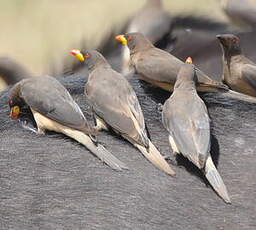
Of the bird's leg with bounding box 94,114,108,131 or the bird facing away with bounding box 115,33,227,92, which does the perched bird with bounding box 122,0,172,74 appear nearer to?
the bird facing away with bounding box 115,33,227,92

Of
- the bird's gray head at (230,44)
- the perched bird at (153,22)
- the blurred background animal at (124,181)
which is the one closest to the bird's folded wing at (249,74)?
the bird's gray head at (230,44)

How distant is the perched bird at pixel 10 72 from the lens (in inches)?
144

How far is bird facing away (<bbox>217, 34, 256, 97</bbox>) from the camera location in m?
2.41

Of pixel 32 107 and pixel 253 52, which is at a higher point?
pixel 32 107

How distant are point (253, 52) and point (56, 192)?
7.32ft

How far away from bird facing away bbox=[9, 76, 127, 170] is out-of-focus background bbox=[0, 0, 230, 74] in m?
1.86

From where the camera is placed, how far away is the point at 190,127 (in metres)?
1.85

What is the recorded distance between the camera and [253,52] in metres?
3.65

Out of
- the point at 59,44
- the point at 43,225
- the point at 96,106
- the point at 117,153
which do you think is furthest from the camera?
the point at 59,44

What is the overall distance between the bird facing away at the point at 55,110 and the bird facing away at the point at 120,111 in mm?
67

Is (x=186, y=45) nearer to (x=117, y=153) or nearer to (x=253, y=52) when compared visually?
(x=253, y=52)

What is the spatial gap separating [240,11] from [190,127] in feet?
6.69

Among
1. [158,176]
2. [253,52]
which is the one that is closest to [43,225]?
[158,176]

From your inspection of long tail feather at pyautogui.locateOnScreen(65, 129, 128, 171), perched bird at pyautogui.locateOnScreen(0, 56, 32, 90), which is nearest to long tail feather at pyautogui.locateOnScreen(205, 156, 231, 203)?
long tail feather at pyautogui.locateOnScreen(65, 129, 128, 171)
